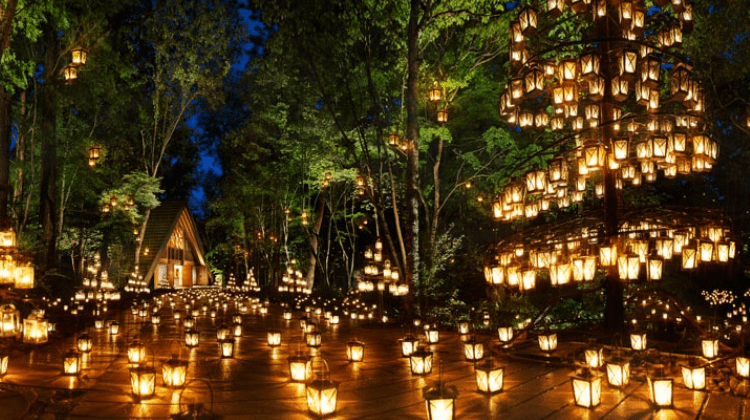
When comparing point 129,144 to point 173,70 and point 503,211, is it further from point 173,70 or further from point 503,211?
point 503,211

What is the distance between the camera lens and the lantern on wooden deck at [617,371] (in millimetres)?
6586

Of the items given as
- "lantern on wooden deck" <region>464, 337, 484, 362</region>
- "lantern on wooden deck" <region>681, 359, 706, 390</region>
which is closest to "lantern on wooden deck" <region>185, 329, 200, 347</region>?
"lantern on wooden deck" <region>464, 337, 484, 362</region>

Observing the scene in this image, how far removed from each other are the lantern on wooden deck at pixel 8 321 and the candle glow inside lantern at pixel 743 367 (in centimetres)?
895

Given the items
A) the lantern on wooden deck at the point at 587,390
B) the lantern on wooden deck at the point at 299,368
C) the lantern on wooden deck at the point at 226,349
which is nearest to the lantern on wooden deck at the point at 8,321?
the lantern on wooden deck at the point at 226,349

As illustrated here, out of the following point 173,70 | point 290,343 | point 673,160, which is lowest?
point 290,343

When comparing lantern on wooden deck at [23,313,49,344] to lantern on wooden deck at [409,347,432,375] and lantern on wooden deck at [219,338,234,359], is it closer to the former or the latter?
lantern on wooden deck at [219,338,234,359]

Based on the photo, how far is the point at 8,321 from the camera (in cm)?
Answer: 803

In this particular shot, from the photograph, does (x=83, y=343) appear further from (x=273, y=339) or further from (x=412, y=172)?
(x=412, y=172)

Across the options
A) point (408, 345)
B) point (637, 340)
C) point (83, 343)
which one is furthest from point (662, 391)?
point (83, 343)

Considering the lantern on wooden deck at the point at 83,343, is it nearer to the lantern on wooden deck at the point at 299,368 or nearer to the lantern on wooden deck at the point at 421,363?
the lantern on wooden deck at the point at 299,368

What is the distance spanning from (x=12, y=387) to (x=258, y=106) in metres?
17.7

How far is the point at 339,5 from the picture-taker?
14.7m

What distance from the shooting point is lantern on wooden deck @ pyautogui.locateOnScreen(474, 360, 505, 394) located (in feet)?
21.5

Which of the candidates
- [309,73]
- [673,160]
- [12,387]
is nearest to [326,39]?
[309,73]
